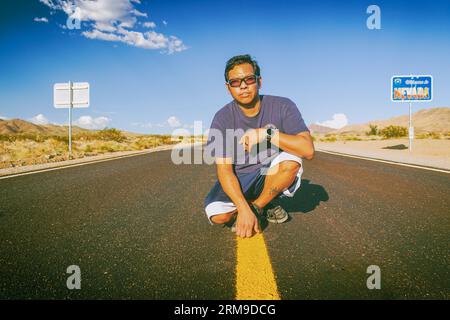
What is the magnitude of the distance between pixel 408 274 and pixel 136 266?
1.86 meters

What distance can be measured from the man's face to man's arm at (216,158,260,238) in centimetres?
73

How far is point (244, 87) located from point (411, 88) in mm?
20800

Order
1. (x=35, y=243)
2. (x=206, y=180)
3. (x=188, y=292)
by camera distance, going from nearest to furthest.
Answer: (x=188, y=292) < (x=35, y=243) < (x=206, y=180)

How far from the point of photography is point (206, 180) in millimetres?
6875

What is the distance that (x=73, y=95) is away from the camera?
15391 mm

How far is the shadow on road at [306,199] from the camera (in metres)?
3.95

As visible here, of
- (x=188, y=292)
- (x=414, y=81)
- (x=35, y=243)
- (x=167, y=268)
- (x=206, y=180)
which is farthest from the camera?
(x=414, y=81)

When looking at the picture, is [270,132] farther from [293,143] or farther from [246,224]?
[246,224]

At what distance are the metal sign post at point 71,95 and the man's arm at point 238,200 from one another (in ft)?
47.0

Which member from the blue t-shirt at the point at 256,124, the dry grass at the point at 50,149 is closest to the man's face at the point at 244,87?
the blue t-shirt at the point at 256,124

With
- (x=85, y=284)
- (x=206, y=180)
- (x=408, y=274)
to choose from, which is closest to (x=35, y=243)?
(x=85, y=284)

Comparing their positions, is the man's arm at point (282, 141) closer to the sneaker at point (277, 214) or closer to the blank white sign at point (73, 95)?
the sneaker at point (277, 214)
